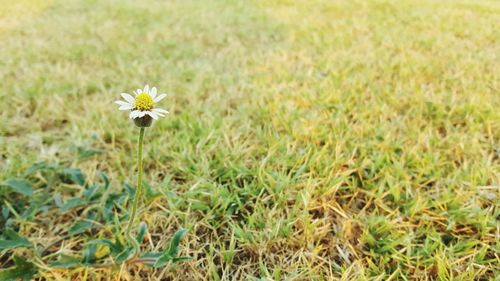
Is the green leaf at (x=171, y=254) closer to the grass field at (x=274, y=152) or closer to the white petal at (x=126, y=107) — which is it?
the grass field at (x=274, y=152)

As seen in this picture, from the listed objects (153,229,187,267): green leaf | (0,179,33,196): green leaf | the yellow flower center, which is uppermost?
the yellow flower center

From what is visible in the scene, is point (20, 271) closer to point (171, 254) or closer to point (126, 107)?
point (171, 254)

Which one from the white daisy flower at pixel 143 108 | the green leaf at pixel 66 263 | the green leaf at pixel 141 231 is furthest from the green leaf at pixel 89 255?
the white daisy flower at pixel 143 108

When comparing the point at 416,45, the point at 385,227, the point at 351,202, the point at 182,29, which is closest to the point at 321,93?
the point at 351,202

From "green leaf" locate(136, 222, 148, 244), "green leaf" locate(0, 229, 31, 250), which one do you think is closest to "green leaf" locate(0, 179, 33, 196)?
"green leaf" locate(0, 229, 31, 250)

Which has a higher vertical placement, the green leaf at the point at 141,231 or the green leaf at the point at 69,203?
the green leaf at the point at 141,231

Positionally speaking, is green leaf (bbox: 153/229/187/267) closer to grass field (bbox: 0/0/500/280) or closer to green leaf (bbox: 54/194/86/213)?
grass field (bbox: 0/0/500/280)
